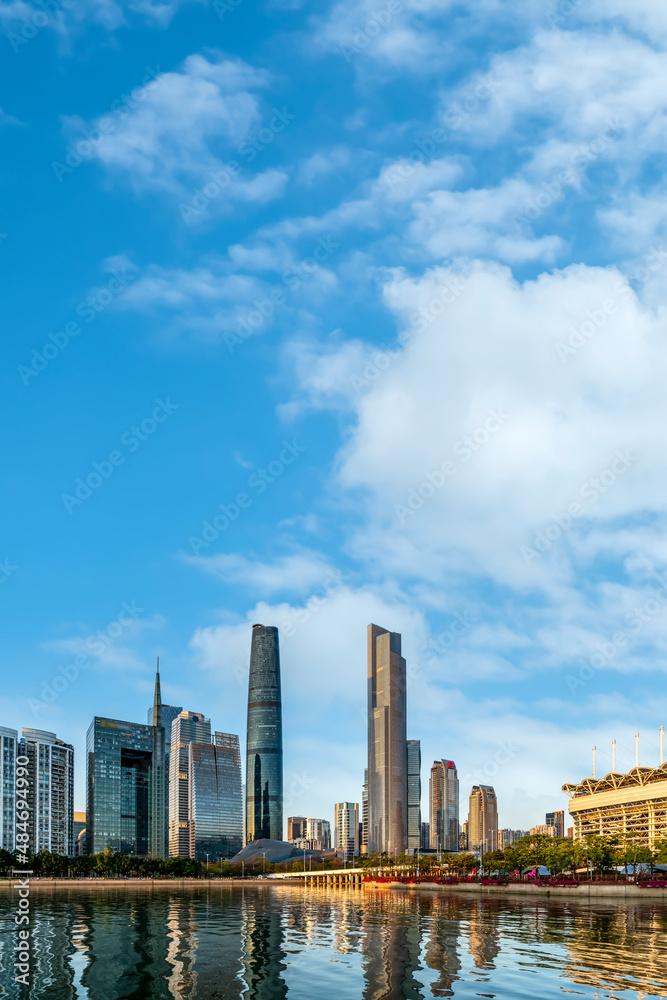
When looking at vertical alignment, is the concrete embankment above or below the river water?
below

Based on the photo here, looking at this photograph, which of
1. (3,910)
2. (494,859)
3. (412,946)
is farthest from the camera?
(494,859)

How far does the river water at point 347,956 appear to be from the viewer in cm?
4000

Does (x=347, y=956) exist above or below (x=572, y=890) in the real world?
above

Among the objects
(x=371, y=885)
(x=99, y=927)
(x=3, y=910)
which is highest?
(x=99, y=927)

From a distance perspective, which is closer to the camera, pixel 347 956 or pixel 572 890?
pixel 347 956

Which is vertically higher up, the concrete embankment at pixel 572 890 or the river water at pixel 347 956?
the river water at pixel 347 956

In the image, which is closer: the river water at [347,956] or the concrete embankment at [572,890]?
the river water at [347,956]

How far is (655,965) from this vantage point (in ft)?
151

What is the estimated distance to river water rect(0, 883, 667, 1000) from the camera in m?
40.0

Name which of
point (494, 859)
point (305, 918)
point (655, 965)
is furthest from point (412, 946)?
point (494, 859)

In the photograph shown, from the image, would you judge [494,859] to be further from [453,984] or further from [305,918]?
[453,984]

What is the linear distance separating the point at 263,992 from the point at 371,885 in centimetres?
17339

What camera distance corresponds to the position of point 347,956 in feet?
173

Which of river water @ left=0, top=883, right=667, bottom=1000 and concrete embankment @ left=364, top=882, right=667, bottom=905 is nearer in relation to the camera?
river water @ left=0, top=883, right=667, bottom=1000
